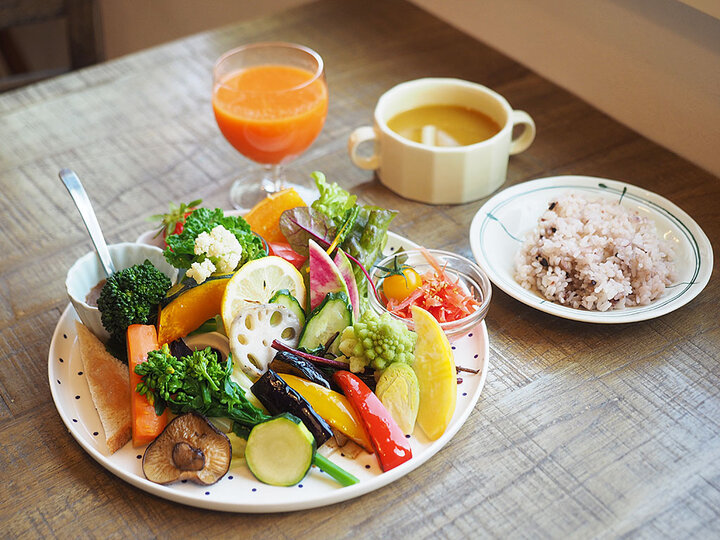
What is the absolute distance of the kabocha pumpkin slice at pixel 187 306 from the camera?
1.25 m

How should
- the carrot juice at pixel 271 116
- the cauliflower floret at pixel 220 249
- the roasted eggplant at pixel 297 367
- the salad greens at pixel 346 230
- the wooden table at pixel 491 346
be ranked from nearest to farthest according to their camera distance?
the wooden table at pixel 491 346, the roasted eggplant at pixel 297 367, the cauliflower floret at pixel 220 249, the salad greens at pixel 346 230, the carrot juice at pixel 271 116

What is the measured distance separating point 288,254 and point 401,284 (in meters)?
0.23

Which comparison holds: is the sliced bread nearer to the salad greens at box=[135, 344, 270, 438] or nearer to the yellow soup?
the salad greens at box=[135, 344, 270, 438]

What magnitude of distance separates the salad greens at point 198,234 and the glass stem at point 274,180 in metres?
0.35

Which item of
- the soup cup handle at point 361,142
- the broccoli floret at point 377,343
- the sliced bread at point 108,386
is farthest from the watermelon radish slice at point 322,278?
the soup cup handle at point 361,142

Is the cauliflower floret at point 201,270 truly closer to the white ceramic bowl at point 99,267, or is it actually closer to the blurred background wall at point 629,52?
the white ceramic bowl at point 99,267

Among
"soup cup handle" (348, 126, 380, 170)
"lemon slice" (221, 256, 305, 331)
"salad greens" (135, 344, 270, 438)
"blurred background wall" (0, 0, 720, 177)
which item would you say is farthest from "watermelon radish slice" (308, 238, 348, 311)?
"blurred background wall" (0, 0, 720, 177)

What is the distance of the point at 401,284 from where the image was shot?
1.35 meters

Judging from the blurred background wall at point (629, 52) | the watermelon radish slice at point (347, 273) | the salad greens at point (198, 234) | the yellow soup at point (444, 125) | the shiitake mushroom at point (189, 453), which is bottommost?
the shiitake mushroom at point (189, 453)

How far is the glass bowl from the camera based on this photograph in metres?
1.25

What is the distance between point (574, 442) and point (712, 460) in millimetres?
195

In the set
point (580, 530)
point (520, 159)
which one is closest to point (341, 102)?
point (520, 159)

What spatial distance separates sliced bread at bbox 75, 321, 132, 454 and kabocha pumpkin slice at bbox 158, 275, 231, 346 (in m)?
0.09

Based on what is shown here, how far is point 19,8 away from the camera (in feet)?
8.91
